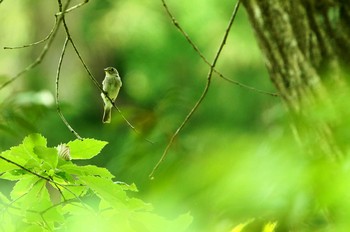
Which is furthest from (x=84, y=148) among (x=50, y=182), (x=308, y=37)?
(x=308, y=37)

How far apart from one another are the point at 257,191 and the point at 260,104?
458cm

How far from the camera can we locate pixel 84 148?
2.51 feet

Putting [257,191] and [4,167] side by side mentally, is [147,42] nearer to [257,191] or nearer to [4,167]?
[4,167]

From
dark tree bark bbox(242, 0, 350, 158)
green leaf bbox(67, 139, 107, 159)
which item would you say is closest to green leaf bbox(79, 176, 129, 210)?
green leaf bbox(67, 139, 107, 159)

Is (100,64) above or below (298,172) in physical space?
above

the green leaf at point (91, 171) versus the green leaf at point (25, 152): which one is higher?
the green leaf at point (25, 152)

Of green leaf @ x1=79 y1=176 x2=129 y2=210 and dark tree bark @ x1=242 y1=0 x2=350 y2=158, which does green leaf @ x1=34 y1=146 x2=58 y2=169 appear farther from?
dark tree bark @ x1=242 y1=0 x2=350 y2=158

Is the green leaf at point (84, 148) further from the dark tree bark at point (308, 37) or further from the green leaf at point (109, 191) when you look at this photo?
the dark tree bark at point (308, 37)

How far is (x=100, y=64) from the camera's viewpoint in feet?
18.8

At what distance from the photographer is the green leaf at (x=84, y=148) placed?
2.49 ft

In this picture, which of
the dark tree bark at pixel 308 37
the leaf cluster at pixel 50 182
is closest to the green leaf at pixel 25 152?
the leaf cluster at pixel 50 182

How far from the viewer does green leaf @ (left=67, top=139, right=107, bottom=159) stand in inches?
29.9

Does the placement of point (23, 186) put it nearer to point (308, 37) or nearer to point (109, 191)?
point (109, 191)

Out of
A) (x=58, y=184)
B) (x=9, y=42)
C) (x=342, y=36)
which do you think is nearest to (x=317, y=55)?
(x=342, y=36)
